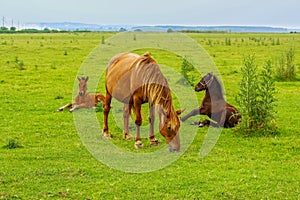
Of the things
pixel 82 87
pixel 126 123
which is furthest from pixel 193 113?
Result: pixel 82 87

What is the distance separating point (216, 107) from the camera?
12281 mm

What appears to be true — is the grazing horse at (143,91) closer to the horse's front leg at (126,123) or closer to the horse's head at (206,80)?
the horse's front leg at (126,123)

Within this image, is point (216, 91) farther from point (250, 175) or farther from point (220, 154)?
point (250, 175)

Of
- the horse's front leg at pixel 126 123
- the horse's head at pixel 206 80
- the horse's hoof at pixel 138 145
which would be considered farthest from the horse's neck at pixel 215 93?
the horse's hoof at pixel 138 145

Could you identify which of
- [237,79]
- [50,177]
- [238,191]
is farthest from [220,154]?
[237,79]

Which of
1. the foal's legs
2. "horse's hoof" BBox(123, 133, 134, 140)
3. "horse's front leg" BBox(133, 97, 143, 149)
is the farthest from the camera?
the foal's legs

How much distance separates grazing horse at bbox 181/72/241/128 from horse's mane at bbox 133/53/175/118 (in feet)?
10.0

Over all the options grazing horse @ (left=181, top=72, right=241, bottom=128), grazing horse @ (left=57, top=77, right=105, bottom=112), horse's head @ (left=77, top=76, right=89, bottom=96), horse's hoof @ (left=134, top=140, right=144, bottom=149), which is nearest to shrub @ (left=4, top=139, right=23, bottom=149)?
horse's hoof @ (left=134, top=140, right=144, bottom=149)

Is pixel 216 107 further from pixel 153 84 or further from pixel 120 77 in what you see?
pixel 153 84

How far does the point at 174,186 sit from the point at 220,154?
2295 mm

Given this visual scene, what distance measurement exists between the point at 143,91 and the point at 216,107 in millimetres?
3304

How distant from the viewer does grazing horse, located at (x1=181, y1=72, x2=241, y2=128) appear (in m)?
12.2

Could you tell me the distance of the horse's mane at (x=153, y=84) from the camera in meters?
9.16

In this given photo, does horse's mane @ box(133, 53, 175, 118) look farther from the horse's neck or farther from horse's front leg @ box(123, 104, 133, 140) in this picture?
the horse's neck
